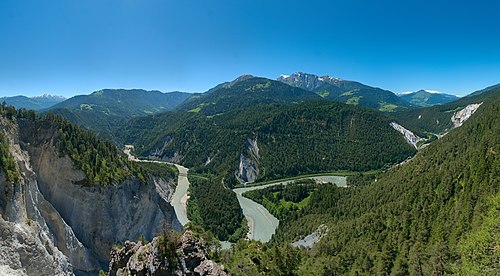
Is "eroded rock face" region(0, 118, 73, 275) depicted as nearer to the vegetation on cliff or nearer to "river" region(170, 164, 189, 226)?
the vegetation on cliff

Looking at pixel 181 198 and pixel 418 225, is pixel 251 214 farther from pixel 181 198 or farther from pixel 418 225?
pixel 418 225

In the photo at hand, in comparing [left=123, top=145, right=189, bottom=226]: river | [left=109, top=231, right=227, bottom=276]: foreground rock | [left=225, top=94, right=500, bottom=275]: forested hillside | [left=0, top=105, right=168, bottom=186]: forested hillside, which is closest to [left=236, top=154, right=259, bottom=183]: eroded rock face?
[left=123, top=145, right=189, bottom=226]: river

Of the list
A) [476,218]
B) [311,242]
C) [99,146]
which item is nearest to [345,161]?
[311,242]

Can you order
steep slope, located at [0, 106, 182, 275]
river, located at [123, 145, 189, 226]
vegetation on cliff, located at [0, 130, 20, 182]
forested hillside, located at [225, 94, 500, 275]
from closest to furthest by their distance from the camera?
1. steep slope, located at [0, 106, 182, 275]
2. vegetation on cliff, located at [0, 130, 20, 182]
3. forested hillside, located at [225, 94, 500, 275]
4. river, located at [123, 145, 189, 226]

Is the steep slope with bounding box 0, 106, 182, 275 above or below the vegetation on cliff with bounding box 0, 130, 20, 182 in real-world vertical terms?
below

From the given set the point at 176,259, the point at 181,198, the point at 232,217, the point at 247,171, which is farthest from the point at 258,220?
the point at 176,259

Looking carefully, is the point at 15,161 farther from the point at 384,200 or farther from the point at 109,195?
the point at 384,200

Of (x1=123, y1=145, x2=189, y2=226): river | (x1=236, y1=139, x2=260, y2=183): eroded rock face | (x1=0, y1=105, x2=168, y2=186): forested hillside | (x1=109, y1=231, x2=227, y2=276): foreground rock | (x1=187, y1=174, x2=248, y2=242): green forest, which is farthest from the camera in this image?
(x1=236, y1=139, x2=260, y2=183): eroded rock face

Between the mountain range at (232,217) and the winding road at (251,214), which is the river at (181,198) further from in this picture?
the mountain range at (232,217)
